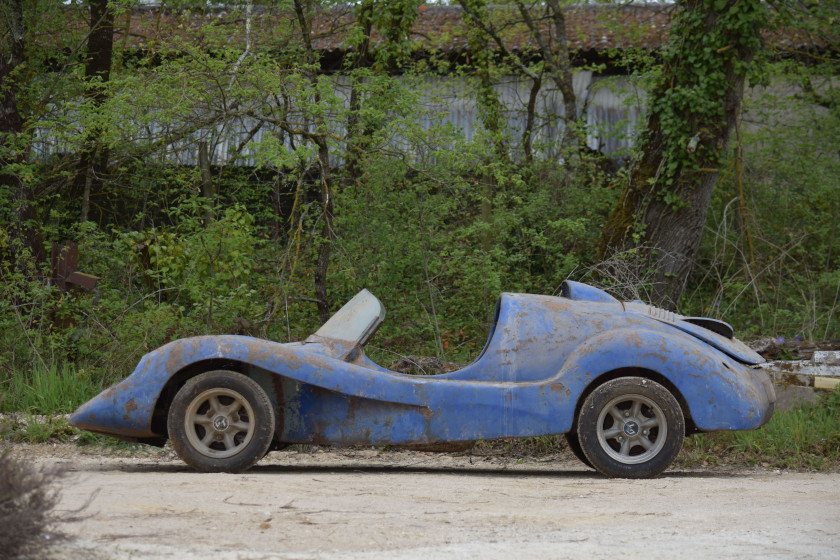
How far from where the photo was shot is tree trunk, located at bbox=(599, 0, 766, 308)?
1107 centimetres

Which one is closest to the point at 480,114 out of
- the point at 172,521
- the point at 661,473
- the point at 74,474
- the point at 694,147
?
the point at 694,147

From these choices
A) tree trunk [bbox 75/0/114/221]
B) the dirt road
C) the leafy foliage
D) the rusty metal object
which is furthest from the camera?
tree trunk [bbox 75/0/114/221]

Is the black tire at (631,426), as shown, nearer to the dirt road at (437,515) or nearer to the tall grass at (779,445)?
the dirt road at (437,515)

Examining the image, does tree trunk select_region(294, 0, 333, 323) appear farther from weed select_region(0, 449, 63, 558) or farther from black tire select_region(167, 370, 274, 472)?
weed select_region(0, 449, 63, 558)

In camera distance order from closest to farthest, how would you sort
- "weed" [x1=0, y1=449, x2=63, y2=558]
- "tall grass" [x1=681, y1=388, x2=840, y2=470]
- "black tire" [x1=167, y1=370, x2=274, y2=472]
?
"weed" [x1=0, y1=449, x2=63, y2=558] → "black tire" [x1=167, y1=370, x2=274, y2=472] → "tall grass" [x1=681, y1=388, x2=840, y2=470]

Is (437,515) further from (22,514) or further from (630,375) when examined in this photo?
(630,375)

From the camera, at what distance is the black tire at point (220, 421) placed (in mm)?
5781

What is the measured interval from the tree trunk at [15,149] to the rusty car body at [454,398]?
6.05 meters

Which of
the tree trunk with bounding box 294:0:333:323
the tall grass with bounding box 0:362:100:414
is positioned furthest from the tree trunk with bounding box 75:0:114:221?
the tall grass with bounding box 0:362:100:414

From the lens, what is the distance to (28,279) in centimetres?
1080

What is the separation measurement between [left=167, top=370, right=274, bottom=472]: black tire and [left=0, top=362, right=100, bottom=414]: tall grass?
2.69 m

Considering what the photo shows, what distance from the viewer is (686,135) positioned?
36.8 feet

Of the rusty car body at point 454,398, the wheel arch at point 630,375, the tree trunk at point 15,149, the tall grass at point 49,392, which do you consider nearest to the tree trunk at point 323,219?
the tall grass at point 49,392

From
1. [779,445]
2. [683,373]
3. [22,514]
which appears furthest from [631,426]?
[22,514]
